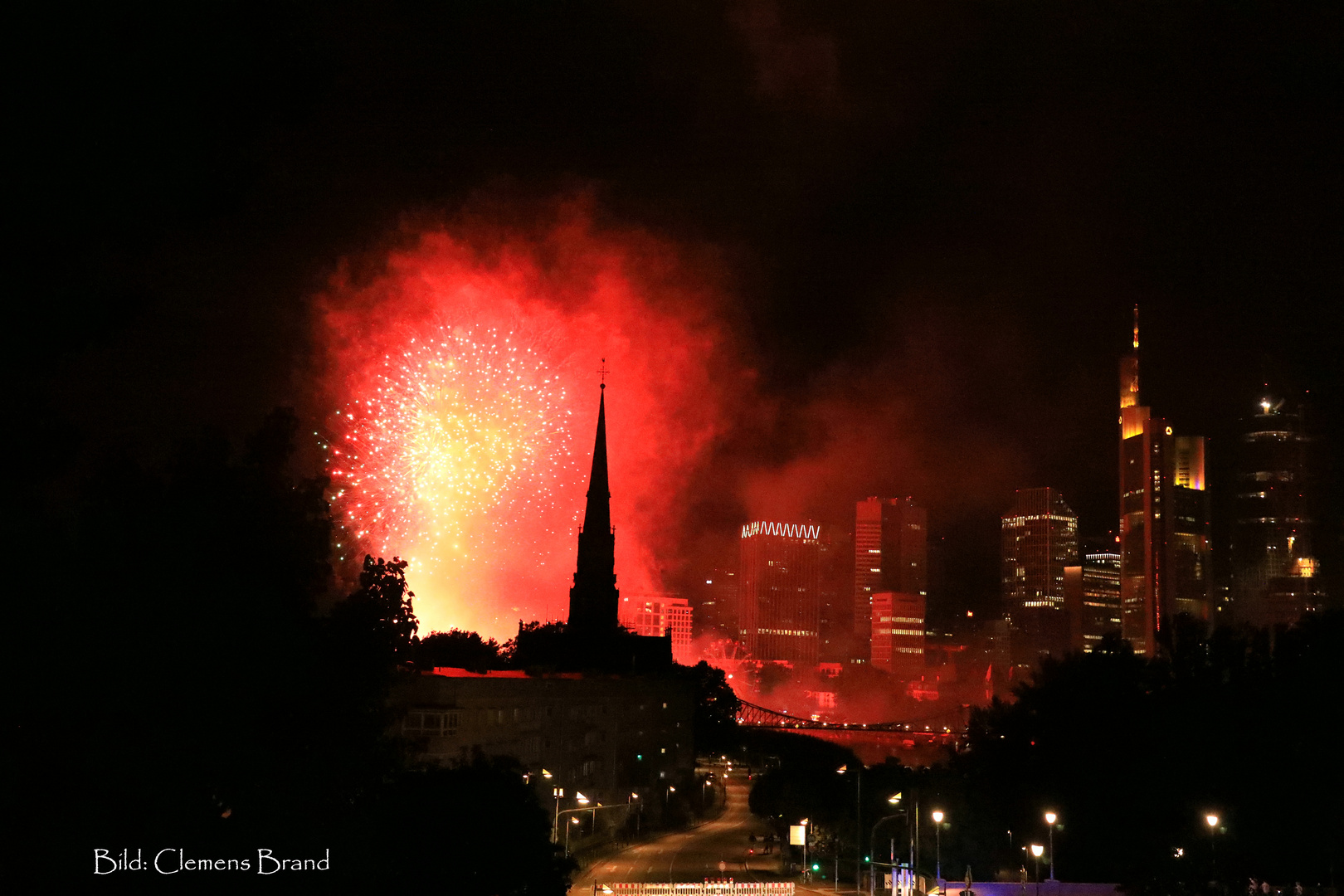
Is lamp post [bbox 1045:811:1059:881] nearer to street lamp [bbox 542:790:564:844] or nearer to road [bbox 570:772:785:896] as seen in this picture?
road [bbox 570:772:785:896]

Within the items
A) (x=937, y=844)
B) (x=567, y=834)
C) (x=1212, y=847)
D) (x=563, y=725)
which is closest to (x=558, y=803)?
(x=567, y=834)

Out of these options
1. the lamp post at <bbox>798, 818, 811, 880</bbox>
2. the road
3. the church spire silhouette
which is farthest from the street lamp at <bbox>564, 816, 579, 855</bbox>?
the church spire silhouette

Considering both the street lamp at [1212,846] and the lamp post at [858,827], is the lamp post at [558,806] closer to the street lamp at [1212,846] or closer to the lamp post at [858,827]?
the lamp post at [858,827]

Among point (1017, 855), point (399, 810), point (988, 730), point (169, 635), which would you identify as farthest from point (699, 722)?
point (169, 635)

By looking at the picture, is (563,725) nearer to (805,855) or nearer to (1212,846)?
(805,855)

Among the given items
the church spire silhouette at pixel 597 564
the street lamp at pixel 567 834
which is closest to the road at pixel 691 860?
the street lamp at pixel 567 834

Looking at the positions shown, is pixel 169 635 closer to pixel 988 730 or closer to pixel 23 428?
pixel 23 428
